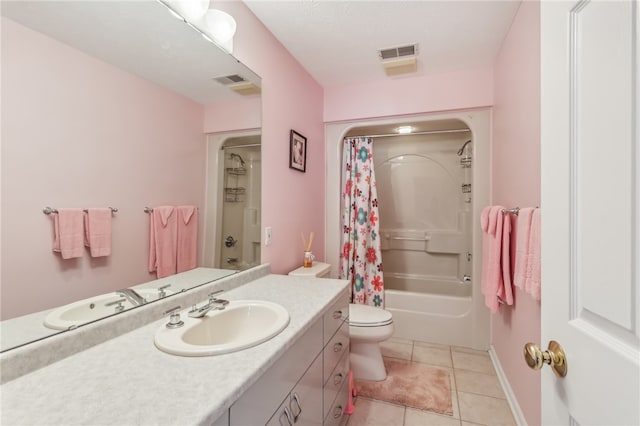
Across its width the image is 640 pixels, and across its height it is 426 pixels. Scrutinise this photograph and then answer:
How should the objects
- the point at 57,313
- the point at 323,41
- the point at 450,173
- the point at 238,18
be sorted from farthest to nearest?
the point at 450,173
the point at 323,41
the point at 238,18
the point at 57,313

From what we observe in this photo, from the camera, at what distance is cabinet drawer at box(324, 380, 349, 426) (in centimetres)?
129

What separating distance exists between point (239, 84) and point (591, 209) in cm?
159

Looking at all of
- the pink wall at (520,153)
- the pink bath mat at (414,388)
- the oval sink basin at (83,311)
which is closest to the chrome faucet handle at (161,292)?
the oval sink basin at (83,311)

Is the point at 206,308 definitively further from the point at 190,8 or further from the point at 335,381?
the point at 190,8

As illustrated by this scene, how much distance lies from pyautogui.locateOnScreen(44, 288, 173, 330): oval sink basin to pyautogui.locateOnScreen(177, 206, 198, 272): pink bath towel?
11.4 inches

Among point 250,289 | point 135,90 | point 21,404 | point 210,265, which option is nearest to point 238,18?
point 135,90

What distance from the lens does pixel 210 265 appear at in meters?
1.40

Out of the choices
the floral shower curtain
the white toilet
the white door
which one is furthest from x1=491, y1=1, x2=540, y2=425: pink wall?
the floral shower curtain

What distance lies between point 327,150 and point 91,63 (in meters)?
2.10

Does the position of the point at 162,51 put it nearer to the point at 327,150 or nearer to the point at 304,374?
the point at 304,374

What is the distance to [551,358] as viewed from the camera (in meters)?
0.60

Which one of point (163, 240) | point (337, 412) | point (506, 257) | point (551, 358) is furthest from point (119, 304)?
point (506, 257)

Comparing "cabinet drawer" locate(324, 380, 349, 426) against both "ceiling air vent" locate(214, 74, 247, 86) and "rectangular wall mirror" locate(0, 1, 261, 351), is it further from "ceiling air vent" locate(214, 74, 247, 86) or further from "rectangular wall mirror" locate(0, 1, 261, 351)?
"ceiling air vent" locate(214, 74, 247, 86)

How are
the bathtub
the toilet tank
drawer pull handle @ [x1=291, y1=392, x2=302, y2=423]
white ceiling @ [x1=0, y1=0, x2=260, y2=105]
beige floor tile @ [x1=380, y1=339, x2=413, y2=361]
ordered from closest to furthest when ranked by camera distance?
white ceiling @ [x1=0, y1=0, x2=260, y2=105]
drawer pull handle @ [x1=291, y1=392, x2=302, y2=423]
the toilet tank
beige floor tile @ [x1=380, y1=339, x2=413, y2=361]
the bathtub
